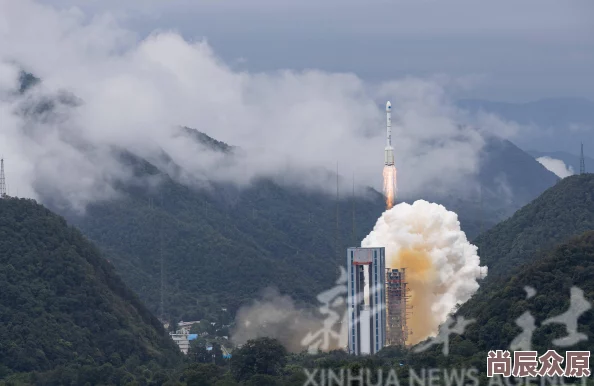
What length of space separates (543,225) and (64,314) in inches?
2041

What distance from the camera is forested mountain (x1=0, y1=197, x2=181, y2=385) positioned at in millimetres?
104750

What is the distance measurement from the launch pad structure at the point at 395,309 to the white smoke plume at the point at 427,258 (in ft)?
7.24

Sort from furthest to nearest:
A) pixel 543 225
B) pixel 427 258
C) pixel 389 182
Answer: pixel 543 225, pixel 389 182, pixel 427 258

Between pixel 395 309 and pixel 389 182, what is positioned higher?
pixel 389 182

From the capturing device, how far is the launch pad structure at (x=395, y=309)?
379 feet

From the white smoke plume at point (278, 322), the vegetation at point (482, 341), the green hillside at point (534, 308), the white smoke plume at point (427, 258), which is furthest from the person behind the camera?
the white smoke plume at point (278, 322)

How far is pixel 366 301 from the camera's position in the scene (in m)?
113

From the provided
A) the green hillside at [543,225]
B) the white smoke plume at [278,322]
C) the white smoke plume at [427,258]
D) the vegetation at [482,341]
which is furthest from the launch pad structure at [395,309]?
the green hillside at [543,225]

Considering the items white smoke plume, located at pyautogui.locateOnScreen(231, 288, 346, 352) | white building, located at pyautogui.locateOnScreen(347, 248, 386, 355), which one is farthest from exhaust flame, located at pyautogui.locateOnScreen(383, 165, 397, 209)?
white building, located at pyautogui.locateOnScreen(347, 248, 386, 355)

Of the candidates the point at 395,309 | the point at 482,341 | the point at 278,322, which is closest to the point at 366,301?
the point at 395,309

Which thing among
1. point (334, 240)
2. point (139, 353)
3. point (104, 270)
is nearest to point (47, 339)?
point (139, 353)

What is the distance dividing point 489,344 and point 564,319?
15.7 feet

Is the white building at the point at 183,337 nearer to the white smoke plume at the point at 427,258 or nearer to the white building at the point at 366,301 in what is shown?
the white smoke plume at the point at 427,258

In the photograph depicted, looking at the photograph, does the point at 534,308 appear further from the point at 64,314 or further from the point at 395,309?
the point at 64,314
